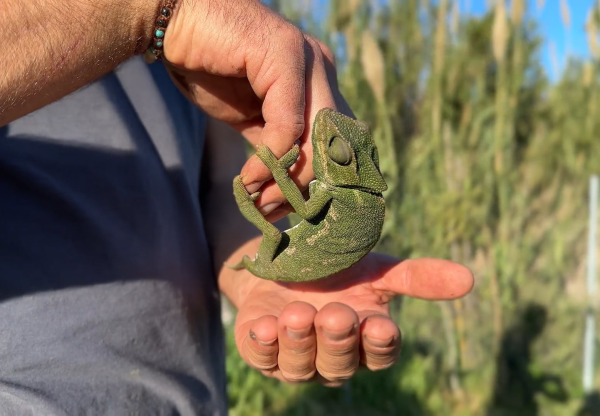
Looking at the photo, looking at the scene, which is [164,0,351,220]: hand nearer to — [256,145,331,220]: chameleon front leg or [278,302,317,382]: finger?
[256,145,331,220]: chameleon front leg

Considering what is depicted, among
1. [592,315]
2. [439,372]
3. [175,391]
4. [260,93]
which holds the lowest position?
[439,372]

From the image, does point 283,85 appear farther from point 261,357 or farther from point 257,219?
point 261,357

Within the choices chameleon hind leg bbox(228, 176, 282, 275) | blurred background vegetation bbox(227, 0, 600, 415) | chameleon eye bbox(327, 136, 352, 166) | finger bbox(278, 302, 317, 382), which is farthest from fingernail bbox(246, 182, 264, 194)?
blurred background vegetation bbox(227, 0, 600, 415)

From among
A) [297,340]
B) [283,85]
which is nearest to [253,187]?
[283,85]

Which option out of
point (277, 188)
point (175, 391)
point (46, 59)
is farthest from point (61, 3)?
point (175, 391)

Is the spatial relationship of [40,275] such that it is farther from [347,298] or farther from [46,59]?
[347,298]
